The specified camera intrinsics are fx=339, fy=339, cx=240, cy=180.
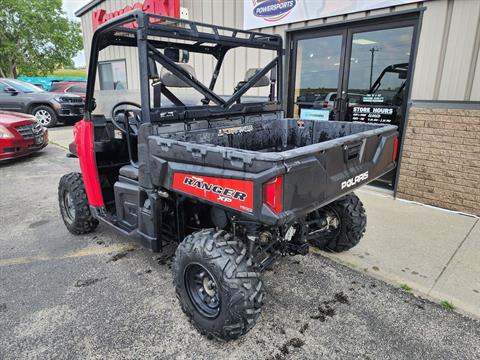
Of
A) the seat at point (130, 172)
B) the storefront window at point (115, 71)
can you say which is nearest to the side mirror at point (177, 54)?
the seat at point (130, 172)

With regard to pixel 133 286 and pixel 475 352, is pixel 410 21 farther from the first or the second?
pixel 133 286

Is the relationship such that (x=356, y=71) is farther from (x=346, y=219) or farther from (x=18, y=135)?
(x=18, y=135)

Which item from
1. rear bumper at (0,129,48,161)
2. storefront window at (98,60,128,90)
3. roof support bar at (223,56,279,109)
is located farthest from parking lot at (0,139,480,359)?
storefront window at (98,60,128,90)

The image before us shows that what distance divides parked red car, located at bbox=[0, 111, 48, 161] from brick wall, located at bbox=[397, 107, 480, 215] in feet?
23.2

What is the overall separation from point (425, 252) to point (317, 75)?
346 cm

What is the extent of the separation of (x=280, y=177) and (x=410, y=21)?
12.9ft

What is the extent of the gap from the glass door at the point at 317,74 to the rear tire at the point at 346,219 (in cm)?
273

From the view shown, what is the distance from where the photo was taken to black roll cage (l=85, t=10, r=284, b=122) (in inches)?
91.7

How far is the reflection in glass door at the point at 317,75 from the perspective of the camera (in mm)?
5426

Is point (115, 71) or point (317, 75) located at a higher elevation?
point (115, 71)

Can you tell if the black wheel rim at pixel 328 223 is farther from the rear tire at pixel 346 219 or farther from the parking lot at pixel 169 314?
the parking lot at pixel 169 314

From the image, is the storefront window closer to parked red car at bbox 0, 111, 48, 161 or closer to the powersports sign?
parked red car at bbox 0, 111, 48, 161

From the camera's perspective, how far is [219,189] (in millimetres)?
2020

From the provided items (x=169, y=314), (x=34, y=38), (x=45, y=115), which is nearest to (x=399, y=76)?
(x=169, y=314)
